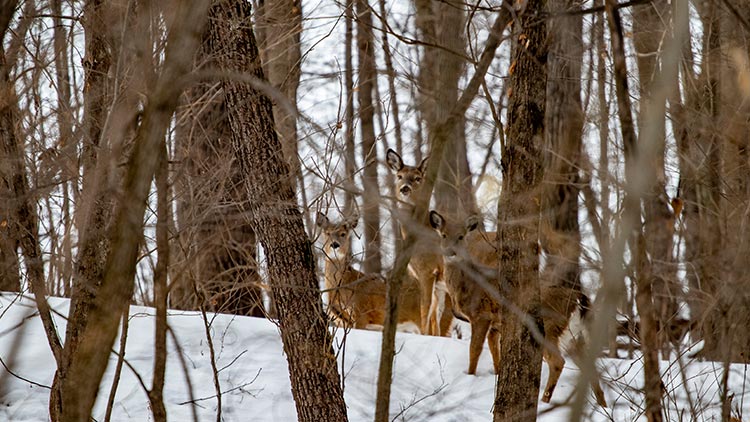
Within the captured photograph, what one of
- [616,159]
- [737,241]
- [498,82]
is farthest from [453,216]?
[737,241]

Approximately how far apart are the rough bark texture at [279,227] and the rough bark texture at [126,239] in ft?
9.92

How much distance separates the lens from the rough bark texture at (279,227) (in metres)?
6.22

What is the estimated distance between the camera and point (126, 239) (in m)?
3.07

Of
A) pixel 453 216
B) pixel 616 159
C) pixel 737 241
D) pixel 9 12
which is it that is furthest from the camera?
pixel 453 216

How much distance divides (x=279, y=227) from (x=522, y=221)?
1704 millimetres

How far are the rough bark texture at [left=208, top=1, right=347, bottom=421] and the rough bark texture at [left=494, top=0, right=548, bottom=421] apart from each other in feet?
4.12

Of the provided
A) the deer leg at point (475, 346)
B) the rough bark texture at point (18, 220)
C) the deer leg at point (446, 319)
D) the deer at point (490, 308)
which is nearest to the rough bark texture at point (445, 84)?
the deer at point (490, 308)

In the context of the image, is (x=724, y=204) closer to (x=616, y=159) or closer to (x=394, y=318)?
(x=616, y=159)

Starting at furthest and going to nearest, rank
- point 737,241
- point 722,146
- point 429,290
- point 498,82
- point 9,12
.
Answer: point 498,82
point 429,290
point 722,146
point 737,241
point 9,12

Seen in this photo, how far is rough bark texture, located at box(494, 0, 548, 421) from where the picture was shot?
17.7 ft

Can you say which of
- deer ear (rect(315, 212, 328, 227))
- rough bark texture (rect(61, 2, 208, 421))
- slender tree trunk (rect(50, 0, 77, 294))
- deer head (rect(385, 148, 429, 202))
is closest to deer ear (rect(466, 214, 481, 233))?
deer head (rect(385, 148, 429, 202))

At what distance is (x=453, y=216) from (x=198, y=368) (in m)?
5.13

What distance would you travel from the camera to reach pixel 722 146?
8.21 m

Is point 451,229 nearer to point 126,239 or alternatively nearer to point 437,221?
point 437,221
